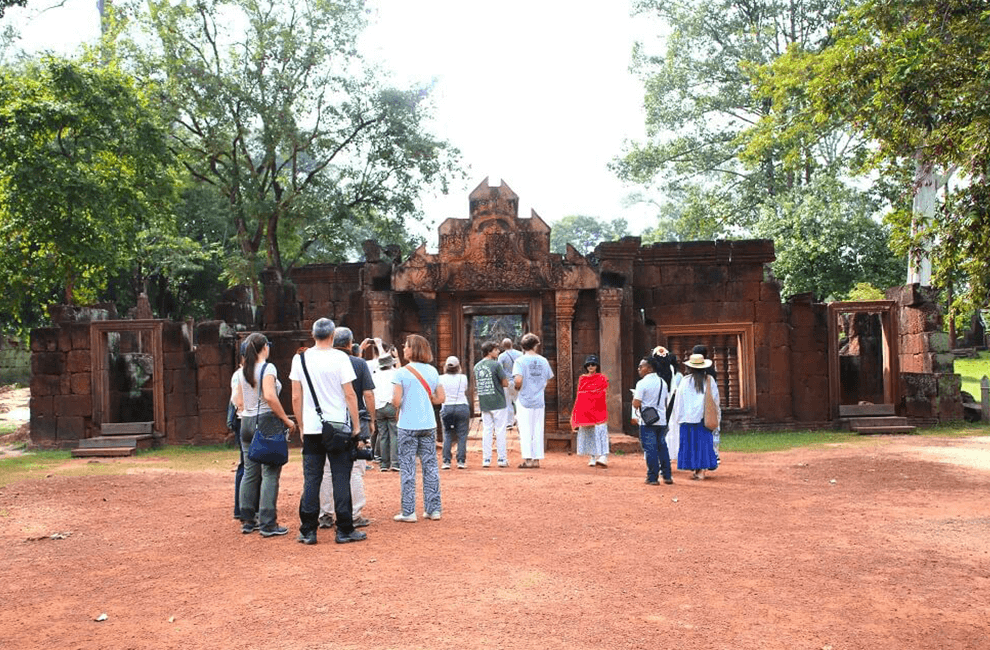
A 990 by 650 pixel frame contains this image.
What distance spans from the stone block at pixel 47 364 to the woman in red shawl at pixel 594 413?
33.7ft

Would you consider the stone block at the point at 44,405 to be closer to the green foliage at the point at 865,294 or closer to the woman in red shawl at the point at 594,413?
the woman in red shawl at the point at 594,413

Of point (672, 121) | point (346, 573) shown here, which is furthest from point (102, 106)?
point (672, 121)

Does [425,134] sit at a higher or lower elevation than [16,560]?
higher

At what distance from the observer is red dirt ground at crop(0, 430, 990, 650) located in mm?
4723

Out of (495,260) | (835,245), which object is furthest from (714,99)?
(495,260)

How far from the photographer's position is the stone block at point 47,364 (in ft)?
53.2

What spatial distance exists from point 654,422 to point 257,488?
4485 mm

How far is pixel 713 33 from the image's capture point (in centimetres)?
2966

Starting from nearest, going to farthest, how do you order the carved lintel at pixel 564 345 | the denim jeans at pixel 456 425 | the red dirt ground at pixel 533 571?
the red dirt ground at pixel 533 571
the denim jeans at pixel 456 425
the carved lintel at pixel 564 345

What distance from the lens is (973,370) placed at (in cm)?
2841

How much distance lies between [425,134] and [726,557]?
73.0ft

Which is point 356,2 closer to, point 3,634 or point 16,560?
point 16,560

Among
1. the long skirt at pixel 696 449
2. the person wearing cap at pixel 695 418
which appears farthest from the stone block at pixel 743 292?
the long skirt at pixel 696 449

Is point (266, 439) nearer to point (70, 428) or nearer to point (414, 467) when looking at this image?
point (414, 467)
